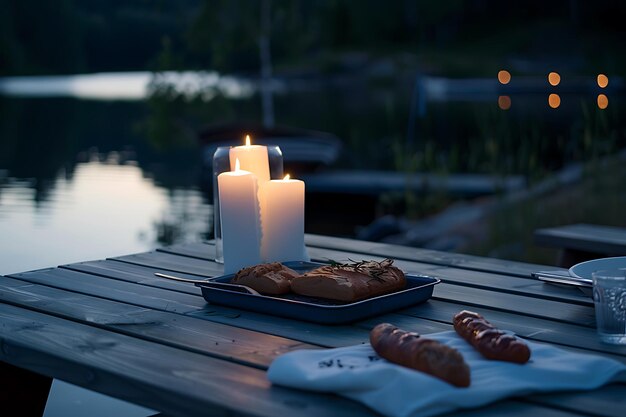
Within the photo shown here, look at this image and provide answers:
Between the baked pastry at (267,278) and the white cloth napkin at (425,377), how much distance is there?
371 millimetres

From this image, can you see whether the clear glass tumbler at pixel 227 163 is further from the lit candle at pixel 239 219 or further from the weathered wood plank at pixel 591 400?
the weathered wood plank at pixel 591 400

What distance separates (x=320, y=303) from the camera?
1.81 metres

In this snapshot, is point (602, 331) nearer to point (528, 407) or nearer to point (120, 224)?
point (528, 407)

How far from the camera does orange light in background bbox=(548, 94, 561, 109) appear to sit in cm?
2801

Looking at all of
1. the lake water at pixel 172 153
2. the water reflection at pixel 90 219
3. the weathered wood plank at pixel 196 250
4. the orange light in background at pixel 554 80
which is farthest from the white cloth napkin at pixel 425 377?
the orange light in background at pixel 554 80

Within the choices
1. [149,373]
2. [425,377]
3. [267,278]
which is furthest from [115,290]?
[425,377]

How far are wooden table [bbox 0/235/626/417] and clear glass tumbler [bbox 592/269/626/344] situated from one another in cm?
3

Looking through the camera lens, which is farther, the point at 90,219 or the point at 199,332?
the point at 90,219

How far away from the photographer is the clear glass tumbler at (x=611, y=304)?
1649mm

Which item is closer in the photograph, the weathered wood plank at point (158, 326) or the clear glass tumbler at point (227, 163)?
the weathered wood plank at point (158, 326)

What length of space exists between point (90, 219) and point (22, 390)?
7.33 m

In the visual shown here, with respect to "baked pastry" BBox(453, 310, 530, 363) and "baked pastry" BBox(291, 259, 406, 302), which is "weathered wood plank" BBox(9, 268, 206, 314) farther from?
"baked pastry" BBox(453, 310, 530, 363)

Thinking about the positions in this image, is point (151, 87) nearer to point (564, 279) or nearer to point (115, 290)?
point (115, 290)

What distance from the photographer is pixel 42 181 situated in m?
12.2
